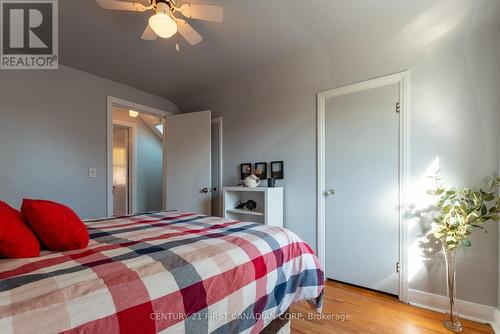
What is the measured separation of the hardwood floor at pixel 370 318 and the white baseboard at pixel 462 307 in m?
0.05

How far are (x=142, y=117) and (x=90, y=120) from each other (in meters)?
1.67

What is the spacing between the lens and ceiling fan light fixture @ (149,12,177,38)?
4.97 ft

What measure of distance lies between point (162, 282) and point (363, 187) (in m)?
1.92

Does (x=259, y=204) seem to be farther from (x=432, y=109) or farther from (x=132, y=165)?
(x=132, y=165)

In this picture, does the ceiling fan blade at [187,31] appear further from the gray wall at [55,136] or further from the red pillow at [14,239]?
the gray wall at [55,136]

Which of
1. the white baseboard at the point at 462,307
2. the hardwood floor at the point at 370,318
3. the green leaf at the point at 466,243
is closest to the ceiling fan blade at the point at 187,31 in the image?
the hardwood floor at the point at 370,318

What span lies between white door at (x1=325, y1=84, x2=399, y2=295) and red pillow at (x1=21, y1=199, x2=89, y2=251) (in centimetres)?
205

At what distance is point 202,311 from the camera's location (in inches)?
33.5

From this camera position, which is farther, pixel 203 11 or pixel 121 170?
pixel 121 170

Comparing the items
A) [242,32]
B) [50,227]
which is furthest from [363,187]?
[50,227]

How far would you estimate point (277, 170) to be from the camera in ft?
8.95

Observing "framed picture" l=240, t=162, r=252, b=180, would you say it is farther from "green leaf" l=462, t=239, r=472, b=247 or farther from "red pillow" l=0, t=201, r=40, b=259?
"red pillow" l=0, t=201, r=40, b=259

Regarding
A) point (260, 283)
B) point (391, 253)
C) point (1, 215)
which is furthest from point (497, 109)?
point (1, 215)

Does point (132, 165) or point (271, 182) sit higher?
point (132, 165)
